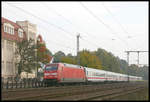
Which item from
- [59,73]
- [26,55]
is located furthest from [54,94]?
[26,55]

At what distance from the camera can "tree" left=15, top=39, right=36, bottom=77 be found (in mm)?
68500

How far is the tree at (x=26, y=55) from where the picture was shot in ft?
225

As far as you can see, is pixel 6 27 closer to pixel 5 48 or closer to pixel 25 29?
pixel 5 48

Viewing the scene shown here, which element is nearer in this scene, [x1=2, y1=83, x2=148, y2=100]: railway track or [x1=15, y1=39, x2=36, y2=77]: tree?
[x1=2, y1=83, x2=148, y2=100]: railway track

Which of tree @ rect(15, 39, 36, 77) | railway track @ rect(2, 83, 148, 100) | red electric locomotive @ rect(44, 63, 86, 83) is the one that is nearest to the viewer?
railway track @ rect(2, 83, 148, 100)

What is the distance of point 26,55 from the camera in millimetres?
69375

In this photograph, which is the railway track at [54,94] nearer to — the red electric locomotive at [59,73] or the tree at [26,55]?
the red electric locomotive at [59,73]

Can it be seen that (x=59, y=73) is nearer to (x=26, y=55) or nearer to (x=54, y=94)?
(x=54, y=94)

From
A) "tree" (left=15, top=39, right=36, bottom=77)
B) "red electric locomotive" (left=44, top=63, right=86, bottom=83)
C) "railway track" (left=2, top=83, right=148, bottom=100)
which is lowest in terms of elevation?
"railway track" (left=2, top=83, right=148, bottom=100)

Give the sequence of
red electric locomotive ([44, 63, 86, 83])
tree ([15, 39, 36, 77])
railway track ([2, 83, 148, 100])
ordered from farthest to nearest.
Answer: tree ([15, 39, 36, 77]) → red electric locomotive ([44, 63, 86, 83]) → railway track ([2, 83, 148, 100])

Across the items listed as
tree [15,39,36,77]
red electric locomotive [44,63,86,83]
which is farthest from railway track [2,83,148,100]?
tree [15,39,36,77]

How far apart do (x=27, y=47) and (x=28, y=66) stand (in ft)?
12.7

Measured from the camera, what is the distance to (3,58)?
220 ft

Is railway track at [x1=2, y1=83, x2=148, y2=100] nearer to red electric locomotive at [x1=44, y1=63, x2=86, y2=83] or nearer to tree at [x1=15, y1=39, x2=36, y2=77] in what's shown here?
red electric locomotive at [x1=44, y1=63, x2=86, y2=83]
